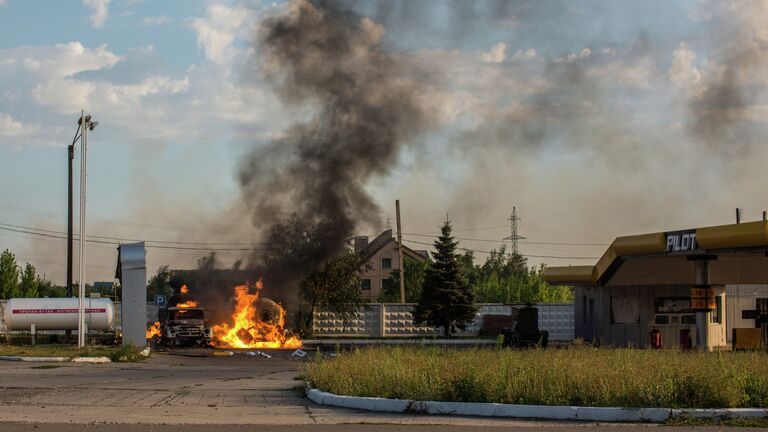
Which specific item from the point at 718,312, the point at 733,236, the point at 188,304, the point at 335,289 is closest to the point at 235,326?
the point at 188,304

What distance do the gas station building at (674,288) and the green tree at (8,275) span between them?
1464 inches

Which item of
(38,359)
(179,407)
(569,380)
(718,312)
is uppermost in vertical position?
(569,380)

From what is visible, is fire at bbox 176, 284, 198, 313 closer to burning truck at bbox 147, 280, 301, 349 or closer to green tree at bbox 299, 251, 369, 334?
burning truck at bbox 147, 280, 301, 349

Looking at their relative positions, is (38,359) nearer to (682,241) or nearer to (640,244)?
(640,244)

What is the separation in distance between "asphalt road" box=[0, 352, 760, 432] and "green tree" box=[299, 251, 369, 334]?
2756 centimetres

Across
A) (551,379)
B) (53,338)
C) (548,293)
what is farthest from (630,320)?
(548,293)

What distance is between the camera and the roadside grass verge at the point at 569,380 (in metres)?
14.5

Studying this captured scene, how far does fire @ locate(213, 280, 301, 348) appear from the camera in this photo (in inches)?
1811

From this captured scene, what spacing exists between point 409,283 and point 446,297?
4977cm

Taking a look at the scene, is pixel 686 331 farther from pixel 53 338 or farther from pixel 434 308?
pixel 53 338

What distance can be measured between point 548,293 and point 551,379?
82.4 meters

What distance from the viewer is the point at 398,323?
183ft

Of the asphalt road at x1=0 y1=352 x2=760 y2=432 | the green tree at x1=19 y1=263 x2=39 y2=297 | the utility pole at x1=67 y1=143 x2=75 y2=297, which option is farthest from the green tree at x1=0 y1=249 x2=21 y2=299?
Answer: the asphalt road at x1=0 y1=352 x2=760 y2=432

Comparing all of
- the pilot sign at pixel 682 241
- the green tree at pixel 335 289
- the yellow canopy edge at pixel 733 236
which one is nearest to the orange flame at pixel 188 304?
the green tree at pixel 335 289
